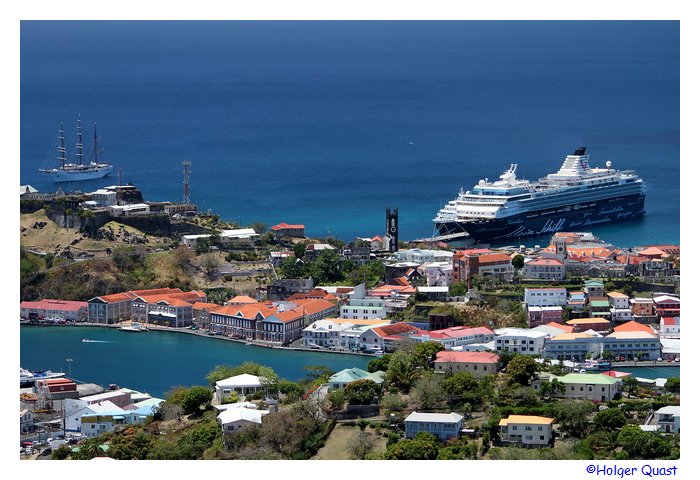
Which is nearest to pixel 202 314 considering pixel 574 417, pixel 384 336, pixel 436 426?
pixel 384 336

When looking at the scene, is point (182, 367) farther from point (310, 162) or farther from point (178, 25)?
point (178, 25)

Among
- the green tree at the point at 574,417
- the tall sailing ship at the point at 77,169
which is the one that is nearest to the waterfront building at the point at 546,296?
the green tree at the point at 574,417

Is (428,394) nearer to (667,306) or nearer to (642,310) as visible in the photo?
(642,310)

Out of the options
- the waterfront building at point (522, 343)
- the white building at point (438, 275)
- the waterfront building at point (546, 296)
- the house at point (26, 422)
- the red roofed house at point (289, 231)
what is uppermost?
the red roofed house at point (289, 231)

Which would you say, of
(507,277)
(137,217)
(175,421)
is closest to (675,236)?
(507,277)

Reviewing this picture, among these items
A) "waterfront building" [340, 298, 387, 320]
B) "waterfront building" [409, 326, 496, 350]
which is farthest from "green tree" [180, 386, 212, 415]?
"waterfront building" [340, 298, 387, 320]

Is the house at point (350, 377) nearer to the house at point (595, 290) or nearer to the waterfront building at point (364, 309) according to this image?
the waterfront building at point (364, 309)
